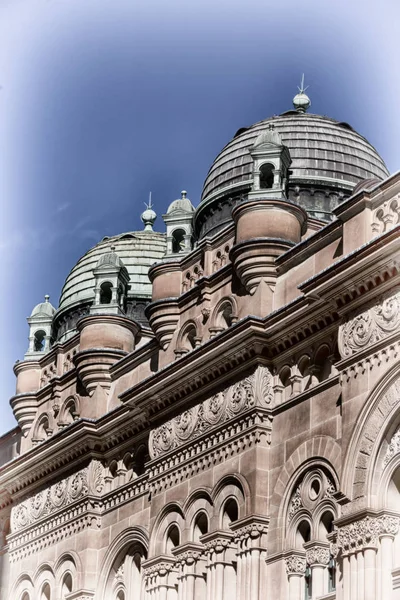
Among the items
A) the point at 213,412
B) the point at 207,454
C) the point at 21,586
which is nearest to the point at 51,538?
the point at 21,586

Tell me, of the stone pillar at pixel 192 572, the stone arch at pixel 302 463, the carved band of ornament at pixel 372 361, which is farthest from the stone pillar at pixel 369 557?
the stone pillar at pixel 192 572

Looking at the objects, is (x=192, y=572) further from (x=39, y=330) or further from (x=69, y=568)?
(x=39, y=330)

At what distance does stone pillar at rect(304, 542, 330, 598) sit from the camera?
32.2 meters

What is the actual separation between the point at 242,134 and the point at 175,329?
394 inches

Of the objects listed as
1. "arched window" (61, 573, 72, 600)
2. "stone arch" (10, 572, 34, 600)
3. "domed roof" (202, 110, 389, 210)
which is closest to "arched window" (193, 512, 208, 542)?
"arched window" (61, 573, 72, 600)

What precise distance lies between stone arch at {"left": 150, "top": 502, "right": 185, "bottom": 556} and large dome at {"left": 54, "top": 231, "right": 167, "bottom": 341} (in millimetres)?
15462

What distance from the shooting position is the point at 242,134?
47812 mm

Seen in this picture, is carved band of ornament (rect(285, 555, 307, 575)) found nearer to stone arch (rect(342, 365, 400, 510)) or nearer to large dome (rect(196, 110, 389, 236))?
stone arch (rect(342, 365, 400, 510))

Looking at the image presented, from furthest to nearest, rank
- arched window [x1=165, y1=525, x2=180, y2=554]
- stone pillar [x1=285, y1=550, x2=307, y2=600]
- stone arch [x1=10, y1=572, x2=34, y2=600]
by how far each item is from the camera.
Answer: stone arch [x1=10, y1=572, x2=34, y2=600] < arched window [x1=165, y1=525, x2=180, y2=554] < stone pillar [x1=285, y1=550, x2=307, y2=600]

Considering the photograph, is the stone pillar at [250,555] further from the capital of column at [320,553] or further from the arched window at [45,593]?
the arched window at [45,593]

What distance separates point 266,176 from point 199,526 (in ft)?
28.0

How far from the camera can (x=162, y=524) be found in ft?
123

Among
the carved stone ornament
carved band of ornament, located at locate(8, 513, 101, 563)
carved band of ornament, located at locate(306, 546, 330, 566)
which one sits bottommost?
carved band of ornament, located at locate(306, 546, 330, 566)

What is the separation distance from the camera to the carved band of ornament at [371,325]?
103 feet
